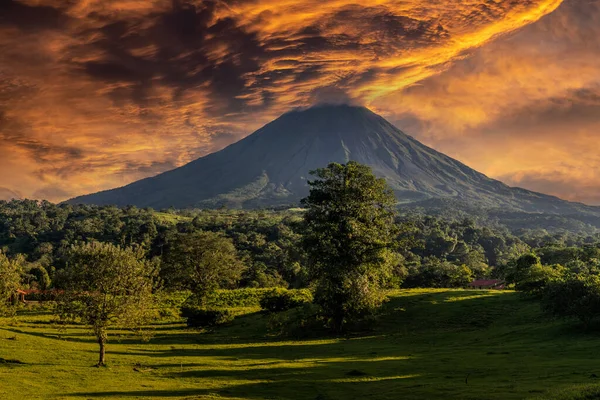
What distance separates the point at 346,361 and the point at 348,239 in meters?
15.3

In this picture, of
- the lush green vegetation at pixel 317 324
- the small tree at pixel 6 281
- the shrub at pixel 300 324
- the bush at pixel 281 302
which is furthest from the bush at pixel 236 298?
the small tree at pixel 6 281

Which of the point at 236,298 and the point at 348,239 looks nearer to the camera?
the point at 348,239

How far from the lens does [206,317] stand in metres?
60.6

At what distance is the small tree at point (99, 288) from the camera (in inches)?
1310

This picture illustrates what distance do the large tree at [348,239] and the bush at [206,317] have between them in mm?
15062

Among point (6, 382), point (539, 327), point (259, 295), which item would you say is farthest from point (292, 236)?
point (6, 382)

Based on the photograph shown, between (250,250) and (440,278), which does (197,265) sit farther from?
(250,250)

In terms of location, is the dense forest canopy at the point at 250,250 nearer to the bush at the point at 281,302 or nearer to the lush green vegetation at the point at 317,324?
the bush at the point at 281,302

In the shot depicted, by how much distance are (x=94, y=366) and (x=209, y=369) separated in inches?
320

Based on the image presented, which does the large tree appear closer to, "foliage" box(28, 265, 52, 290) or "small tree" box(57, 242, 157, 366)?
"small tree" box(57, 242, 157, 366)

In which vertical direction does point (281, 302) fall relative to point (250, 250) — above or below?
below

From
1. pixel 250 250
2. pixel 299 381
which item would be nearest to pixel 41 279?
pixel 250 250

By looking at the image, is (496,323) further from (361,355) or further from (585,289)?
(361,355)

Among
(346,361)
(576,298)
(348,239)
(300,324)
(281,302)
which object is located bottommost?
(300,324)
